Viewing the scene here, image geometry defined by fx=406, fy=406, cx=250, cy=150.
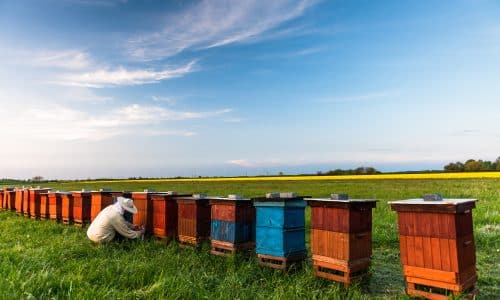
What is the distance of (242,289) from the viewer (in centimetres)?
525


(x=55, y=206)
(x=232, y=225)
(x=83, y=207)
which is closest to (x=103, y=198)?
(x=83, y=207)

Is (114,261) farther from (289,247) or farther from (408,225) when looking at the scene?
(408,225)

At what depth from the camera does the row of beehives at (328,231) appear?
4.66 meters

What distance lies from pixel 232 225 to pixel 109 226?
2706 mm

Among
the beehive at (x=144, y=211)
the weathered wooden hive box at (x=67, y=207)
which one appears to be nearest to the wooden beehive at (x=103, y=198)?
the beehive at (x=144, y=211)

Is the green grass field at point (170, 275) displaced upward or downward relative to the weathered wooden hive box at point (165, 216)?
downward

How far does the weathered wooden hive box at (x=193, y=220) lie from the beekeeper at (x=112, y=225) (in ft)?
3.39

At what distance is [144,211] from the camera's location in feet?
29.4

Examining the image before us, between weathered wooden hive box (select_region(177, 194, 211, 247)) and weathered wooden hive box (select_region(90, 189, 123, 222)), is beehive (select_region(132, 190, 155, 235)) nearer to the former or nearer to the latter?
weathered wooden hive box (select_region(177, 194, 211, 247))

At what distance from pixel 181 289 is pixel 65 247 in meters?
3.68

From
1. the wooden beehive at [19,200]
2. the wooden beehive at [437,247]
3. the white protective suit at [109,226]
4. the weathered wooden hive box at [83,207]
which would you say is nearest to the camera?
the wooden beehive at [437,247]

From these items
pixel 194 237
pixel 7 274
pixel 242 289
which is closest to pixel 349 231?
pixel 242 289

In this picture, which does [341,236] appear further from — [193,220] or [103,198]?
[103,198]

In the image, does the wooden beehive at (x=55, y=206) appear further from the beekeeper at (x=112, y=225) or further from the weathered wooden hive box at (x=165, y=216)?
the weathered wooden hive box at (x=165, y=216)
